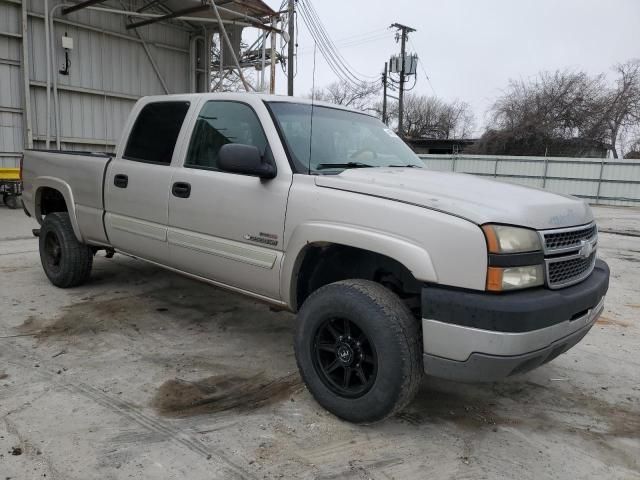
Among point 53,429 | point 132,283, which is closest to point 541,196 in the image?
point 53,429

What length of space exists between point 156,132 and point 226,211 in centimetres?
132

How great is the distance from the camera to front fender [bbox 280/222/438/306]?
2590mm

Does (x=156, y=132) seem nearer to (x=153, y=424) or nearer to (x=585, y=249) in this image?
(x=153, y=424)

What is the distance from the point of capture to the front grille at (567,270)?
105 inches

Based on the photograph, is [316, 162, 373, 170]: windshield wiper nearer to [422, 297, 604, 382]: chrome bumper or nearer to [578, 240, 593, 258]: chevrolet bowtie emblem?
[422, 297, 604, 382]: chrome bumper

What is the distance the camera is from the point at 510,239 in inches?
98.9

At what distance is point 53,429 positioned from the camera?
9.21 ft

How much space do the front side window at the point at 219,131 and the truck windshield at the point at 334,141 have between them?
0.59 feet

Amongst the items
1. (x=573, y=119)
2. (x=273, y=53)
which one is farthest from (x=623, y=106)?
(x=273, y=53)

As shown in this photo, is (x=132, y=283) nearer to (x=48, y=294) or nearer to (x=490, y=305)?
(x=48, y=294)

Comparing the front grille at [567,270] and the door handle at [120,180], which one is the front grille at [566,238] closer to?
the front grille at [567,270]

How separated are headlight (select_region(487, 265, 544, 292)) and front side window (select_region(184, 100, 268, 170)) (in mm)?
1782

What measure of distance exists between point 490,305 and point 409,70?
32554 millimetres

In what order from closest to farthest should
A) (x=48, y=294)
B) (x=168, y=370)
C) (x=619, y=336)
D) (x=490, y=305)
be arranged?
(x=490, y=305), (x=168, y=370), (x=619, y=336), (x=48, y=294)
